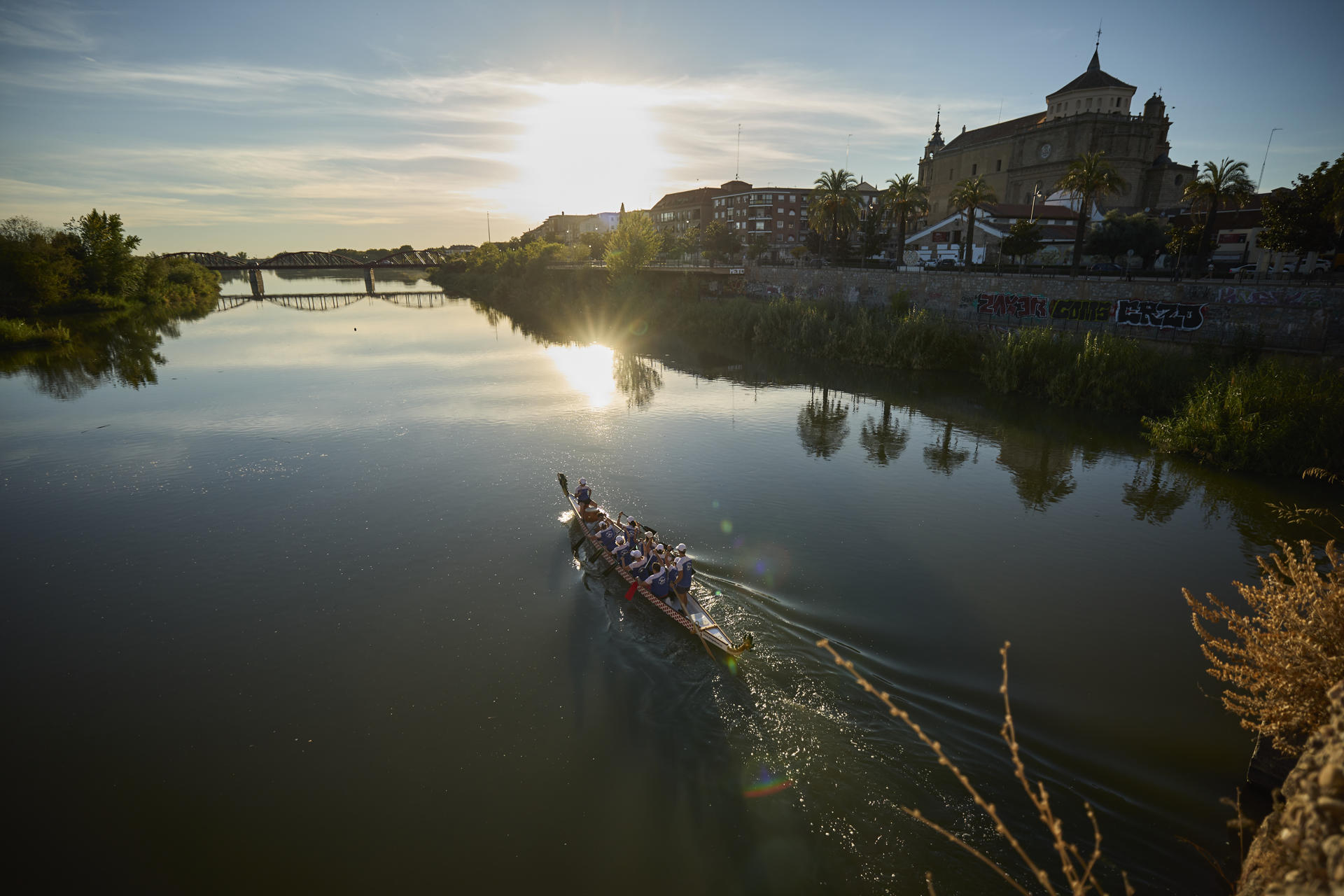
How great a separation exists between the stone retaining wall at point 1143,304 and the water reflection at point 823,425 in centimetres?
1339

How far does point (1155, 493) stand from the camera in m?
20.5

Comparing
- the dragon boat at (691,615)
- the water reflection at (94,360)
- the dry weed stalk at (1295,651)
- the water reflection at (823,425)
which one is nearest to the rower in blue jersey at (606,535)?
the dragon boat at (691,615)

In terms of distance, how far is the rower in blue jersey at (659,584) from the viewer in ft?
42.9

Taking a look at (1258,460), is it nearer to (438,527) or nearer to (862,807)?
(862,807)

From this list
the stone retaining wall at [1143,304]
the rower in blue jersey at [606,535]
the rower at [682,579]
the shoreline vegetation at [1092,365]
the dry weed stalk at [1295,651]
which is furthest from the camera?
the stone retaining wall at [1143,304]

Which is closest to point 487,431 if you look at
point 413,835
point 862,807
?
point 413,835

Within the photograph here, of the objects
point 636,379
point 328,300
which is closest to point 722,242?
point 328,300

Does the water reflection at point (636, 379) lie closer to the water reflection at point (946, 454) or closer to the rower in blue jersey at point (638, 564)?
the water reflection at point (946, 454)

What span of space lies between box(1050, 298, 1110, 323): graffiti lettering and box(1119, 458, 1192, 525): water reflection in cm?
1316

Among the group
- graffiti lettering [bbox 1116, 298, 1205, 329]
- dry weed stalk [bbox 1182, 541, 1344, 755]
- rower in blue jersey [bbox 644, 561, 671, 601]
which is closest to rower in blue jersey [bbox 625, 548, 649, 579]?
rower in blue jersey [bbox 644, 561, 671, 601]

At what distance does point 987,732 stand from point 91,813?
1406 centimetres

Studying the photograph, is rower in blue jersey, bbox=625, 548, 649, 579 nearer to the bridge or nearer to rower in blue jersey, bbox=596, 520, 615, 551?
rower in blue jersey, bbox=596, 520, 615, 551

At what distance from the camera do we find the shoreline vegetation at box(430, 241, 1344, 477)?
2091cm

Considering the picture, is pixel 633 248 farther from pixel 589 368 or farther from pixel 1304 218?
pixel 1304 218
